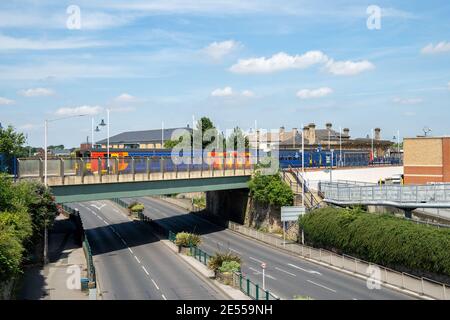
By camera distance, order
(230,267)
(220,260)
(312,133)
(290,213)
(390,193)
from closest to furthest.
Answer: (230,267)
(220,260)
(390,193)
(290,213)
(312,133)

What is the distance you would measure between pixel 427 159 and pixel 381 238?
3162 cm

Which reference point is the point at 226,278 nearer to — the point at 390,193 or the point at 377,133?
the point at 390,193

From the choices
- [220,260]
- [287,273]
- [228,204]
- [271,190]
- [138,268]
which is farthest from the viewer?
[228,204]

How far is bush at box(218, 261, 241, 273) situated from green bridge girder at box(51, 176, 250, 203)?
51.0 ft

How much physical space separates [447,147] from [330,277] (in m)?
35.9

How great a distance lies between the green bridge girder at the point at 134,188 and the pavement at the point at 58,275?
5232mm

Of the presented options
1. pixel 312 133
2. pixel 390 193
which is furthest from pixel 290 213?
pixel 312 133

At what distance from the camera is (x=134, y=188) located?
1815 inches

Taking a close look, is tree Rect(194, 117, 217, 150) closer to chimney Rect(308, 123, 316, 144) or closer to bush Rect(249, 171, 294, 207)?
chimney Rect(308, 123, 316, 144)

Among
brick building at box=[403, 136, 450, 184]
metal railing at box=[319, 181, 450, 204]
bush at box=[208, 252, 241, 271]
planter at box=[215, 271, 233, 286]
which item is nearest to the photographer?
planter at box=[215, 271, 233, 286]

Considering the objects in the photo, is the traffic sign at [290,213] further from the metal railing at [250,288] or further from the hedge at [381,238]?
the metal railing at [250,288]

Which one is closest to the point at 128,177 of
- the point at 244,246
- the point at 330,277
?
the point at 244,246

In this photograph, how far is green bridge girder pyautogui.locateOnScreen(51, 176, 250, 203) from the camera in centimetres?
4156

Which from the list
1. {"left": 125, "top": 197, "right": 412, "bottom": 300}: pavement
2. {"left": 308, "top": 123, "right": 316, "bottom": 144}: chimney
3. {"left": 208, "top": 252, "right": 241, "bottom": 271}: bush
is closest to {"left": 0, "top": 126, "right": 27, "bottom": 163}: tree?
{"left": 125, "top": 197, "right": 412, "bottom": 300}: pavement
